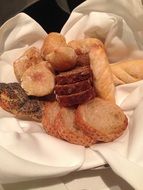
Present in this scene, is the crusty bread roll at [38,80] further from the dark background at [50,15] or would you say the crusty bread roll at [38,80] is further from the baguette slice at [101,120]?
the dark background at [50,15]

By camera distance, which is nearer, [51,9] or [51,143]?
[51,143]

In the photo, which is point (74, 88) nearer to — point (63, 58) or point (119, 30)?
point (63, 58)

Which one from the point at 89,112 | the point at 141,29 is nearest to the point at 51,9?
the point at 141,29

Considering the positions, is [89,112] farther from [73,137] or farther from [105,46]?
[105,46]

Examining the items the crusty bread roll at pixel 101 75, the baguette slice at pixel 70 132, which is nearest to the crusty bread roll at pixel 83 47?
the crusty bread roll at pixel 101 75

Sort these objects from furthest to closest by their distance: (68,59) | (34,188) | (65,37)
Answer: (65,37), (68,59), (34,188)

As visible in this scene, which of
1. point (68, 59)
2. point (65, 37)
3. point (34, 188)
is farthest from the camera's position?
point (65, 37)

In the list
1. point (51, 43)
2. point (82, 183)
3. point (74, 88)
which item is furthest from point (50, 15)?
point (82, 183)
